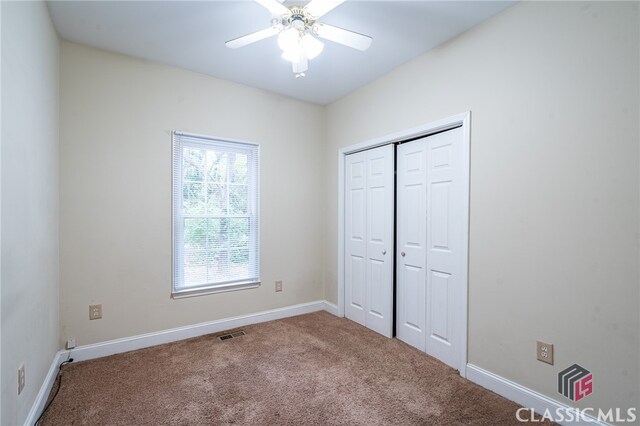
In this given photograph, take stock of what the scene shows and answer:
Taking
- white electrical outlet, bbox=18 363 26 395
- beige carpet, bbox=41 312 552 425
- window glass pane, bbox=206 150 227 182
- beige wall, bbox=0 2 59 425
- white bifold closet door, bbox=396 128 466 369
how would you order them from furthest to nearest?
1. window glass pane, bbox=206 150 227 182
2. white bifold closet door, bbox=396 128 466 369
3. beige carpet, bbox=41 312 552 425
4. white electrical outlet, bbox=18 363 26 395
5. beige wall, bbox=0 2 59 425

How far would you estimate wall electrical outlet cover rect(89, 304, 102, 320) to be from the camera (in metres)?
2.62

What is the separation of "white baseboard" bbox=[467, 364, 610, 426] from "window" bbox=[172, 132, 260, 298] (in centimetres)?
233

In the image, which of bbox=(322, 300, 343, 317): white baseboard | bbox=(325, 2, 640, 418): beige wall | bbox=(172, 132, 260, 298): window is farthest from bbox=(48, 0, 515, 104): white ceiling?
bbox=(322, 300, 343, 317): white baseboard

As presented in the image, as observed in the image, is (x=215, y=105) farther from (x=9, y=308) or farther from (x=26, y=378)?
(x=26, y=378)

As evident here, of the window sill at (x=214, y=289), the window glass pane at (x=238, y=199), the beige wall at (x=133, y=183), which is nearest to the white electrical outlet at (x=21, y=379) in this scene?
the beige wall at (x=133, y=183)

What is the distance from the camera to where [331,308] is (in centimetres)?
387

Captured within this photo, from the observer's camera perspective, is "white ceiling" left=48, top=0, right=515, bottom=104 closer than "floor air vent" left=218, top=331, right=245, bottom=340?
Yes

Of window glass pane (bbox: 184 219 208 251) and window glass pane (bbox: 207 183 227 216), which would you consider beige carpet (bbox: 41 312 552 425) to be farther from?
window glass pane (bbox: 207 183 227 216)

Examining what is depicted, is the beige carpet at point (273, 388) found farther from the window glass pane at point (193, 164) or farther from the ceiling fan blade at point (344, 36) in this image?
the ceiling fan blade at point (344, 36)

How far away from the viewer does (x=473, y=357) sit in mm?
2312

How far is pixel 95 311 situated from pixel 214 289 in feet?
3.35

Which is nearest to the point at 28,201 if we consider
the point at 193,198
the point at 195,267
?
the point at 193,198

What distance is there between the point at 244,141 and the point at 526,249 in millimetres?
2833

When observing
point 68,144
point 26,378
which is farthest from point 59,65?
point 26,378
